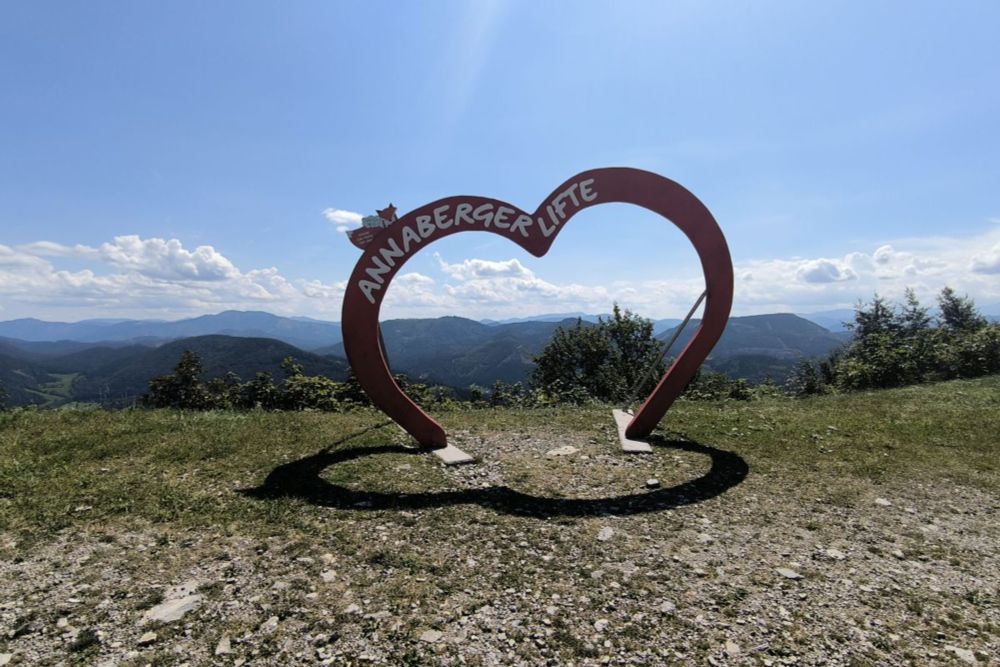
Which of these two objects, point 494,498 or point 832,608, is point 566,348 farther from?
point 832,608

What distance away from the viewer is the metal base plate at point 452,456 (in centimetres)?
848

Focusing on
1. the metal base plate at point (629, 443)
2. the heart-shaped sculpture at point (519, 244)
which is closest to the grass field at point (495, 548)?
the metal base plate at point (629, 443)

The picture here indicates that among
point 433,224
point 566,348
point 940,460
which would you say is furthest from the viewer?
point 566,348

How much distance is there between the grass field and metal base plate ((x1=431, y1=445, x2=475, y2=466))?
0.27 m

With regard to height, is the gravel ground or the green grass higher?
the green grass

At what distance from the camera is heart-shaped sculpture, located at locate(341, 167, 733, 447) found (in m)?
8.74

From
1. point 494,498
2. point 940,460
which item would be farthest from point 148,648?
point 940,460

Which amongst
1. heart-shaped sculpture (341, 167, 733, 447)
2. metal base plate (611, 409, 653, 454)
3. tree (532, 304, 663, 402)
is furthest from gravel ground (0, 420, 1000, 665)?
tree (532, 304, 663, 402)

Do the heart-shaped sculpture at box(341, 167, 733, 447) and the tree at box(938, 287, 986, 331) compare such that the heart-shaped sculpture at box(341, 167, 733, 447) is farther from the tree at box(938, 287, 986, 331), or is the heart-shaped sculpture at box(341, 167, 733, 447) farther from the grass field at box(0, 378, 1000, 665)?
the tree at box(938, 287, 986, 331)

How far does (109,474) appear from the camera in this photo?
7.16 metres

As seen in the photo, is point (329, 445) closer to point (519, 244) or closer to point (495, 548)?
point (495, 548)

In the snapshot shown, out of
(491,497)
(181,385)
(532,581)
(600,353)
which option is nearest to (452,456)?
(491,497)

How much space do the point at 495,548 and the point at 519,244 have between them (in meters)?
5.40

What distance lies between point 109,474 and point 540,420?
7.97m
